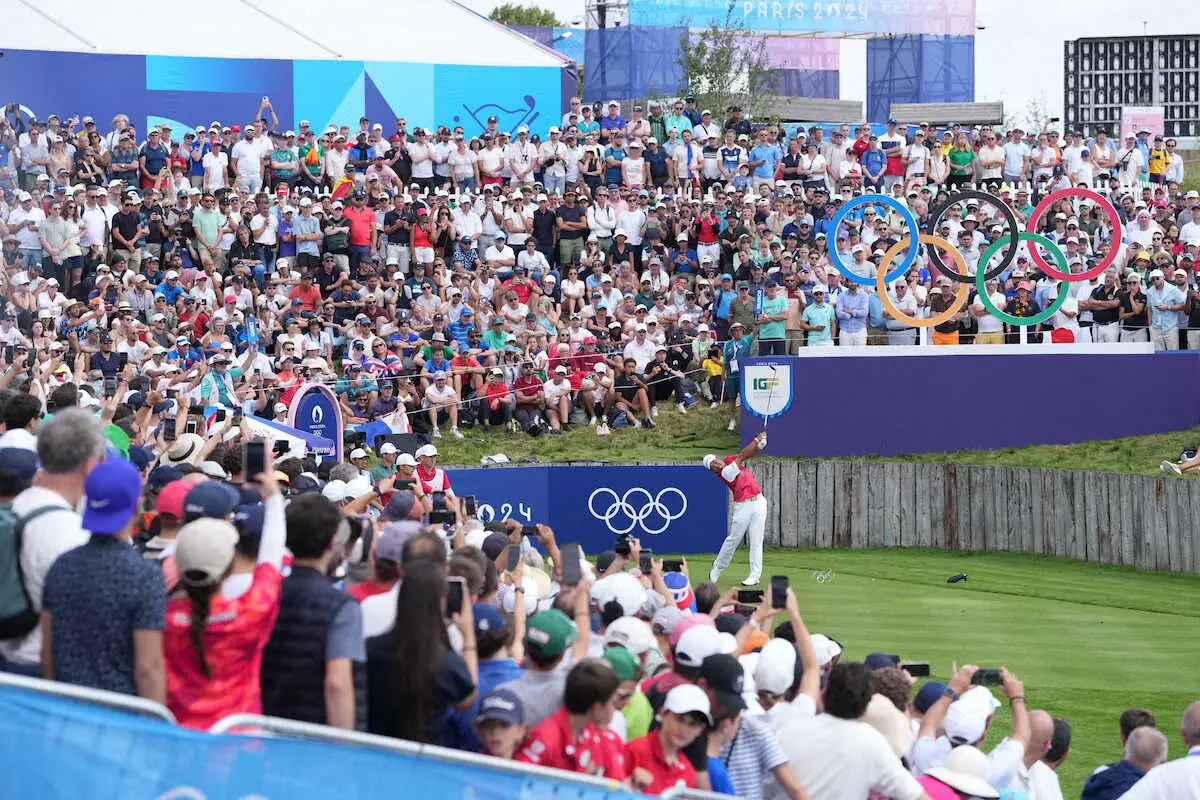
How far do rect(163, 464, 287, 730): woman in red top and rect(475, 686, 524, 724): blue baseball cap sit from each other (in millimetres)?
870

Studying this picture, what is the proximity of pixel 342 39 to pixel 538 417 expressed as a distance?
15.5 meters

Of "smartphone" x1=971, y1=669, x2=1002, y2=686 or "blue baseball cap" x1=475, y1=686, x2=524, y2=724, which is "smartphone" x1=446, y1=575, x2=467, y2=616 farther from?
→ "smartphone" x1=971, y1=669, x2=1002, y2=686

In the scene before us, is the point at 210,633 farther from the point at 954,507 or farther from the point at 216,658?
the point at 954,507

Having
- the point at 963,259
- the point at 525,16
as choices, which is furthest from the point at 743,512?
the point at 525,16

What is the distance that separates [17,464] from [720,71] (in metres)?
47.9

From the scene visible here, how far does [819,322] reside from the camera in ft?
93.1

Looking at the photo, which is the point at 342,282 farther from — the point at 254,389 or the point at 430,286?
the point at 254,389

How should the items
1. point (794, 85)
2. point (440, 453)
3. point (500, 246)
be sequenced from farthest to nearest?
point (794, 85)
point (500, 246)
point (440, 453)

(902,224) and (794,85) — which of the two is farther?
(794,85)

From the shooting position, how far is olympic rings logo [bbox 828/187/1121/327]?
27.6 meters

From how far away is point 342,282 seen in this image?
28.5 m

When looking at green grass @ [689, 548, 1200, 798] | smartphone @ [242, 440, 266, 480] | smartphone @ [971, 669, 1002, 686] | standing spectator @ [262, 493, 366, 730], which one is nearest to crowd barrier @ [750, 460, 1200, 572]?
green grass @ [689, 548, 1200, 798]

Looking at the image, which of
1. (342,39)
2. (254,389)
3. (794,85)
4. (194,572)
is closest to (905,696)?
(194,572)

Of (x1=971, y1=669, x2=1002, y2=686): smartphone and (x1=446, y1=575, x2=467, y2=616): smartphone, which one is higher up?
(x1=446, y1=575, x2=467, y2=616): smartphone
